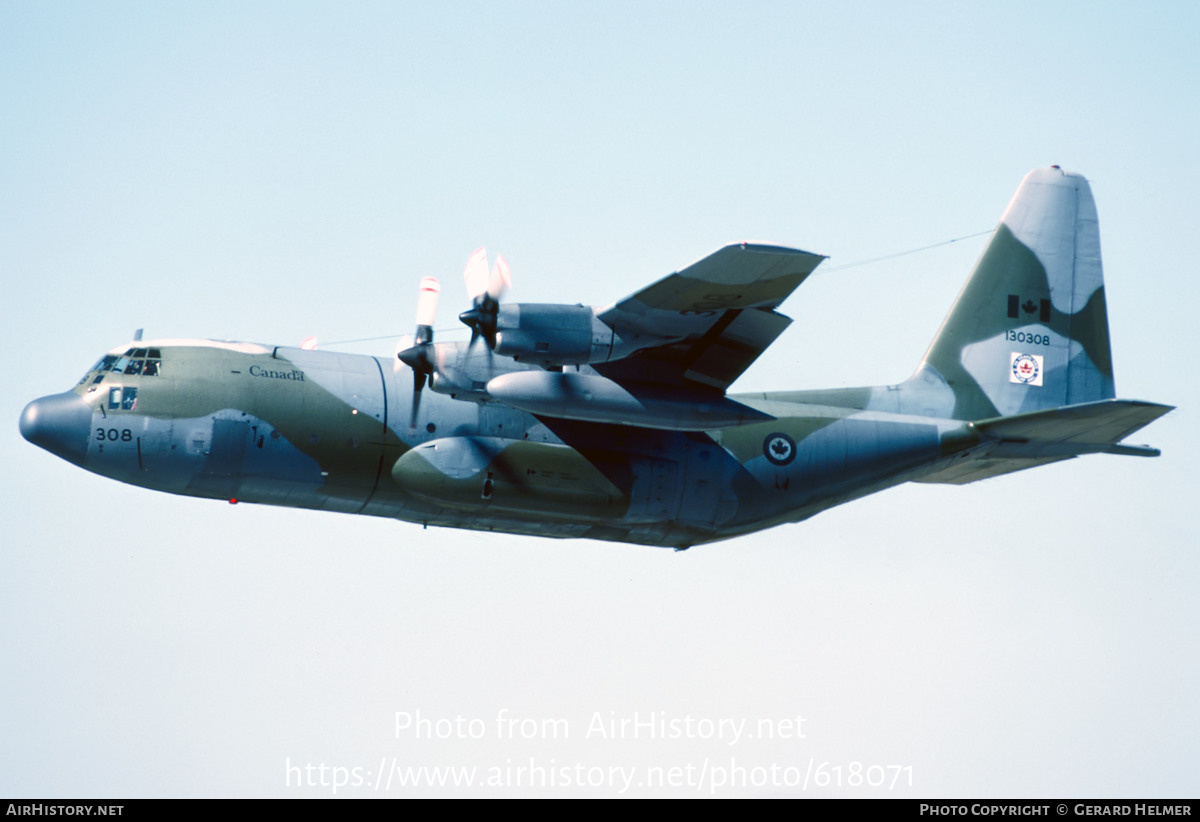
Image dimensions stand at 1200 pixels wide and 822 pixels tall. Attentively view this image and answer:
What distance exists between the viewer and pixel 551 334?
19.0m

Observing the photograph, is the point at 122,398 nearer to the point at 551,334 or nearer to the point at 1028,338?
the point at 551,334

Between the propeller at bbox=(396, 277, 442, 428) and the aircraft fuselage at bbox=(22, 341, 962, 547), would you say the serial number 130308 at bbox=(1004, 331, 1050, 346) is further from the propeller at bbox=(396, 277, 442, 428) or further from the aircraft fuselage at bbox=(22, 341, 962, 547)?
the propeller at bbox=(396, 277, 442, 428)

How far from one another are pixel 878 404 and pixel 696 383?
3.76 meters

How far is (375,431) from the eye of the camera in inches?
792

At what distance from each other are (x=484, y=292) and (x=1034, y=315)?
10442 millimetres

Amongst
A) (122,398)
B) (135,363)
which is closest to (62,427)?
(122,398)

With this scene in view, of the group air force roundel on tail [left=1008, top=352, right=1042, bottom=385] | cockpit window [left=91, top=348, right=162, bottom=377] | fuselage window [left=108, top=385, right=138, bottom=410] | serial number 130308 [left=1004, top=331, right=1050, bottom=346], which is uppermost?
serial number 130308 [left=1004, top=331, right=1050, bottom=346]

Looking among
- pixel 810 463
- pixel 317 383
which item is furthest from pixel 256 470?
pixel 810 463

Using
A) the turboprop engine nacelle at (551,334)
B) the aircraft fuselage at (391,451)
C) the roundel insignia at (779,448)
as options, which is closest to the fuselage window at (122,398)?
the aircraft fuselage at (391,451)

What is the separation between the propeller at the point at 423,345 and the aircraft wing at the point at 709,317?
7.77 ft

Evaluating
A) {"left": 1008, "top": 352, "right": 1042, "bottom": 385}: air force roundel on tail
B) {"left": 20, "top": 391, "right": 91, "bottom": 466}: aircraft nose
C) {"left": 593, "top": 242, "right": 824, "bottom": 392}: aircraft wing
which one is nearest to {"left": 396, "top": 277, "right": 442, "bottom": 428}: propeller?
{"left": 593, "top": 242, "right": 824, "bottom": 392}: aircraft wing

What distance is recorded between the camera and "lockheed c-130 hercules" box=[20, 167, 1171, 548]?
63.5 ft

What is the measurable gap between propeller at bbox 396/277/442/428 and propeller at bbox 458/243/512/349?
2.39 feet

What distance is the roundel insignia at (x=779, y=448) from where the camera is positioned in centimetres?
2173
